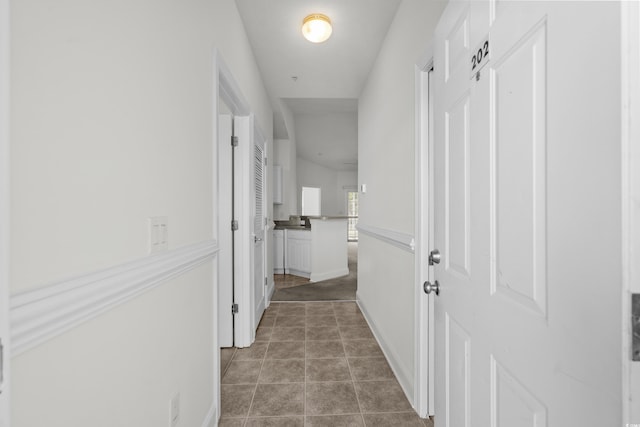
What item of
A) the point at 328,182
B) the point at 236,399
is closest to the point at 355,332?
the point at 236,399

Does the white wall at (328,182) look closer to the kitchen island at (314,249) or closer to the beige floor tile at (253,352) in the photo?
the kitchen island at (314,249)

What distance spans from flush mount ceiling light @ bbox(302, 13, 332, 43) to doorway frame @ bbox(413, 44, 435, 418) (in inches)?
38.1

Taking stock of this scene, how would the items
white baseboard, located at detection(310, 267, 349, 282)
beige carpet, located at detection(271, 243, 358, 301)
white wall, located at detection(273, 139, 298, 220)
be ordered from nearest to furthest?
1. beige carpet, located at detection(271, 243, 358, 301)
2. white baseboard, located at detection(310, 267, 349, 282)
3. white wall, located at detection(273, 139, 298, 220)

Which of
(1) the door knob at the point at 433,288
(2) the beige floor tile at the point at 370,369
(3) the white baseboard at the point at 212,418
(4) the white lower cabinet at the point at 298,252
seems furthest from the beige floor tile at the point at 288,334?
(4) the white lower cabinet at the point at 298,252

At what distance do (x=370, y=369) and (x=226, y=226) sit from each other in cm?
164

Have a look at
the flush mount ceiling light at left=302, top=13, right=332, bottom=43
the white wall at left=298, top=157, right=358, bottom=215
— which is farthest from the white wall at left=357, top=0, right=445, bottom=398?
the white wall at left=298, top=157, right=358, bottom=215

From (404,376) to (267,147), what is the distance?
2903mm

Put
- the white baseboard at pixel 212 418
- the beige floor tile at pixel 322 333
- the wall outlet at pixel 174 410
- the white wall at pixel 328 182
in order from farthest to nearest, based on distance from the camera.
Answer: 1. the white wall at pixel 328 182
2. the beige floor tile at pixel 322 333
3. the white baseboard at pixel 212 418
4. the wall outlet at pixel 174 410

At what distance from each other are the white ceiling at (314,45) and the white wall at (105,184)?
1.15 m

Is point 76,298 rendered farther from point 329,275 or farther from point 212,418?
point 329,275

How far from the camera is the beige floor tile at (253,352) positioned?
2406mm

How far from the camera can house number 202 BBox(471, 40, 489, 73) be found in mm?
787

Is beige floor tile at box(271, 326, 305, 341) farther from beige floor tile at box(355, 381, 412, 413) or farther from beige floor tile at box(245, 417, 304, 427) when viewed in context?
beige floor tile at box(245, 417, 304, 427)

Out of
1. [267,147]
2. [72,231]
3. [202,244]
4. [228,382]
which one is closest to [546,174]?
[72,231]
